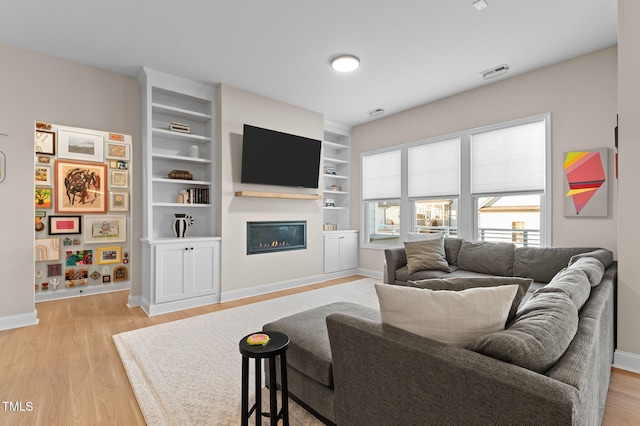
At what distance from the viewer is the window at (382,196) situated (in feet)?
18.0

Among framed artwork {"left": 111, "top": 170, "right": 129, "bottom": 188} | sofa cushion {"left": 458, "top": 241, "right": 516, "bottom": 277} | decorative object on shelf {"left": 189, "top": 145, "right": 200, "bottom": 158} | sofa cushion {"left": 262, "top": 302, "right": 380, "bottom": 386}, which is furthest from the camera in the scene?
framed artwork {"left": 111, "top": 170, "right": 129, "bottom": 188}

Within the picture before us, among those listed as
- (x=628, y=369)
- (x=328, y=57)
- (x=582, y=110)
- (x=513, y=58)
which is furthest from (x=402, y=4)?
(x=628, y=369)

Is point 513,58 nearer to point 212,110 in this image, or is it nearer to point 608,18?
point 608,18

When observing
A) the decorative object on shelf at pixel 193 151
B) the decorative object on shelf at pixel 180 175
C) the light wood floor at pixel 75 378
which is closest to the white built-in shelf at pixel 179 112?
the decorative object on shelf at pixel 193 151

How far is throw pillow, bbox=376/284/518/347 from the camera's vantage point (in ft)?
3.74

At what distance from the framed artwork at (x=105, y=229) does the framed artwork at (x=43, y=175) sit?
2.20 ft

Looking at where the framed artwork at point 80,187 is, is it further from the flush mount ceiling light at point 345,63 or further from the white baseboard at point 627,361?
the white baseboard at point 627,361

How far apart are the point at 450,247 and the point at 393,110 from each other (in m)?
2.45

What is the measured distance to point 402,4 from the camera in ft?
8.52

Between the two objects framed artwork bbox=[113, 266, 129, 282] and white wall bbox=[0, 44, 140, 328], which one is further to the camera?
framed artwork bbox=[113, 266, 129, 282]

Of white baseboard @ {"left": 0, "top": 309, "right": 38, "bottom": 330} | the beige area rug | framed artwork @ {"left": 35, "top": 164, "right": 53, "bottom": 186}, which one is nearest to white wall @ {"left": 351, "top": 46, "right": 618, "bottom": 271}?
the beige area rug

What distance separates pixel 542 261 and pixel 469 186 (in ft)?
4.83

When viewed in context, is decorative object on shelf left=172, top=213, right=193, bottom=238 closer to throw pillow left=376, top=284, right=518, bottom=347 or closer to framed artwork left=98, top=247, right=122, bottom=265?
framed artwork left=98, top=247, right=122, bottom=265

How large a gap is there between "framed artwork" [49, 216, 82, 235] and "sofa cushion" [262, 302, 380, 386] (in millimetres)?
4168
